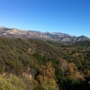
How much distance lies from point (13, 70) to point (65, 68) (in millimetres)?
21361

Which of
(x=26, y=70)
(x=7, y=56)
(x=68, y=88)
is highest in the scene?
(x=7, y=56)

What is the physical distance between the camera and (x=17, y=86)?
21062 mm

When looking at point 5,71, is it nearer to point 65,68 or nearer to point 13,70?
point 13,70

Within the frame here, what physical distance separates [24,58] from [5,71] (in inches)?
441

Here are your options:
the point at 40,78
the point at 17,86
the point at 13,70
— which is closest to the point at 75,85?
the point at 40,78

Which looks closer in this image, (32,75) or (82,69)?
(32,75)

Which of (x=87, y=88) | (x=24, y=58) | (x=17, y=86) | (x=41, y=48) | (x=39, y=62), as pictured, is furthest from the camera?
(x=41, y=48)

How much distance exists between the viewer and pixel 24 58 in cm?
4647

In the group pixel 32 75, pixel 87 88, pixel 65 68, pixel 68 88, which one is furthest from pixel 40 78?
pixel 65 68

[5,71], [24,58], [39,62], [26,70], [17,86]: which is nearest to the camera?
[17,86]

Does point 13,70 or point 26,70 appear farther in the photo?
point 26,70

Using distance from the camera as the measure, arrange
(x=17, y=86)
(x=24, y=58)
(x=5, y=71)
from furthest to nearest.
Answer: (x=24, y=58), (x=5, y=71), (x=17, y=86)

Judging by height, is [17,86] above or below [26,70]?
above

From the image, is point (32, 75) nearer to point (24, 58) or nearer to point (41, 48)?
point (24, 58)
